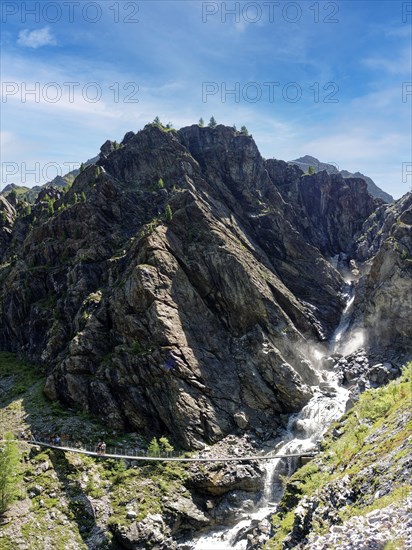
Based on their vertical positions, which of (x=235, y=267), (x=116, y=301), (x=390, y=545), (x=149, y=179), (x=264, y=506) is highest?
(x=149, y=179)

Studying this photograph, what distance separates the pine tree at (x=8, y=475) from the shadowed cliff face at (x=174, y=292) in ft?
52.8

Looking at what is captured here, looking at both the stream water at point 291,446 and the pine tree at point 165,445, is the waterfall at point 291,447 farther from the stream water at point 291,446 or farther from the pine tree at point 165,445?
the pine tree at point 165,445

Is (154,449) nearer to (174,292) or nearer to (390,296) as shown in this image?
(174,292)

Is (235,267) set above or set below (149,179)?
below

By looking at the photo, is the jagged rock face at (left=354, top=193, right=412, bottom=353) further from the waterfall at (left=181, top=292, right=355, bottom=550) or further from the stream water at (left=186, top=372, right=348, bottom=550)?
the stream water at (left=186, top=372, right=348, bottom=550)

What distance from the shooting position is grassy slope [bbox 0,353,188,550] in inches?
1411

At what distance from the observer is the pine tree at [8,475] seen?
3588cm

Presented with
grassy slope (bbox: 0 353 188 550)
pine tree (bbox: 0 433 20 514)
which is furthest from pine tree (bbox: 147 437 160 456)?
pine tree (bbox: 0 433 20 514)

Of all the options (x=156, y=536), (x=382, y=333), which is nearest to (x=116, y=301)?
(x=156, y=536)

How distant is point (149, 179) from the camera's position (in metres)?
98.7

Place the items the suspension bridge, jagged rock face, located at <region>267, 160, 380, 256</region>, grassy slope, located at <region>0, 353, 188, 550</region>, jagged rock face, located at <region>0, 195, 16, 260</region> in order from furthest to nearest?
1. jagged rock face, located at <region>267, 160, 380, 256</region>
2. jagged rock face, located at <region>0, 195, 16, 260</region>
3. the suspension bridge
4. grassy slope, located at <region>0, 353, 188, 550</region>

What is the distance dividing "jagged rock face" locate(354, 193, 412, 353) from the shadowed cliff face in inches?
413

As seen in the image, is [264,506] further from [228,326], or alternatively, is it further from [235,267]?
[235,267]

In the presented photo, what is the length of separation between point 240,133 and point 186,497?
332 feet
